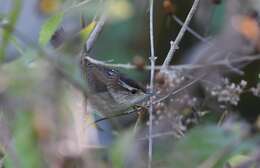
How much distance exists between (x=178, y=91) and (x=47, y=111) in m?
0.55

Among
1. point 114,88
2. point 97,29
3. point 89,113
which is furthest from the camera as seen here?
point 97,29

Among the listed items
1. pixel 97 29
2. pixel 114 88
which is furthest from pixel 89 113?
pixel 97 29

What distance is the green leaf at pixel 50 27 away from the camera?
1.29 metres

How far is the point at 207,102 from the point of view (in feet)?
5.04

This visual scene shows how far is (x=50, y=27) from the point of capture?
1306mm

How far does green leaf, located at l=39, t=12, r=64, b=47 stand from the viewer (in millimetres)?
1290

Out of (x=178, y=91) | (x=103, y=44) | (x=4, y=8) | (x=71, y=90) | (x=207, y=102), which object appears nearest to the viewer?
(x=71, y=90)

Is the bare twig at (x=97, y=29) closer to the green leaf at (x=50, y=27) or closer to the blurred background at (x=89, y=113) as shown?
the blurred background at (x=89, y=113)

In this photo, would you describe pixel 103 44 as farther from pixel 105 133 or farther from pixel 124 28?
pixel 105 133

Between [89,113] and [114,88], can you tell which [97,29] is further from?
[89,113]

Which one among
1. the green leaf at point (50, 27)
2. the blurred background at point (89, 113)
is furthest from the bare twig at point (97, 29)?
the green leaf at point (50, 27)

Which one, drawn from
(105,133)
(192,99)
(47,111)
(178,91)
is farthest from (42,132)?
(105,133)

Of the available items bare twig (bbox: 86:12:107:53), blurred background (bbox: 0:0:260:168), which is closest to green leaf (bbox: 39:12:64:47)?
blurred background (bbox: 0:0:260:168)

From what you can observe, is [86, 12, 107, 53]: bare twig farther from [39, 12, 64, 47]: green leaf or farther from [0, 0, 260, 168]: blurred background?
[39, 12, 64, 47]: green leaf
